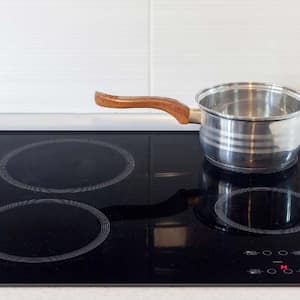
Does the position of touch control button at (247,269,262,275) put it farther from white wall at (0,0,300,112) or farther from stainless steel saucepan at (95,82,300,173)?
white wall at (0,0,300,112)

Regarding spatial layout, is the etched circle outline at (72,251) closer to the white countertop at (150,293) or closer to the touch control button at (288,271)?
the white countertop at (150,293)

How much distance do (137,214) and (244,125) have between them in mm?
223

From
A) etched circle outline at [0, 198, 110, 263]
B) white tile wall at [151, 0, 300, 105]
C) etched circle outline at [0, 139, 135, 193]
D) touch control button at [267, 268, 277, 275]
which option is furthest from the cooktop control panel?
white tile wall at [151, 0, 300, 105]

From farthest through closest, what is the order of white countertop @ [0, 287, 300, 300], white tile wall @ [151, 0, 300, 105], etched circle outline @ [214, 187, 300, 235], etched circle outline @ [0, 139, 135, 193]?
white tile wall @ [151, 0, 300, 105] < etched circle outline @ [0, 139, 135, 193] < etched circle outline @ [214, 187, 300, 235] < white countertop @ [0, 287, 300, 300]

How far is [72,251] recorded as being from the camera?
832 mm

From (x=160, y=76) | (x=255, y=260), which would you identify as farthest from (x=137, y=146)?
(x=255, y=260)

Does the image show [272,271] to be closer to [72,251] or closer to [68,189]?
[72,251]

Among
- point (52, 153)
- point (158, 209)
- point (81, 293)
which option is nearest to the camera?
point (81, 293)

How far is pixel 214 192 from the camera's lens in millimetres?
1012

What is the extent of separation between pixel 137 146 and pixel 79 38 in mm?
220

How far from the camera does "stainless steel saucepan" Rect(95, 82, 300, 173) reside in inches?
40.0

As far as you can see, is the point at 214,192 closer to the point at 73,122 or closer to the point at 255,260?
the point at 255,260

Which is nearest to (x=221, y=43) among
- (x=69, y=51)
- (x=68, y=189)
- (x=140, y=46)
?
(x=140, y=46)

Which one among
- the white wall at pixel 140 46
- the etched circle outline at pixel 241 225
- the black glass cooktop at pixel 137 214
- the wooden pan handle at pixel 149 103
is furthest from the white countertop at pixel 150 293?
the white wall at pixel 140 46
